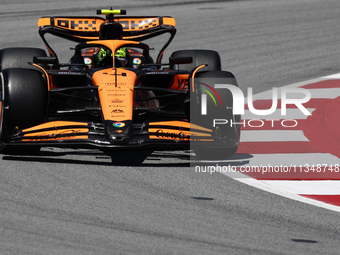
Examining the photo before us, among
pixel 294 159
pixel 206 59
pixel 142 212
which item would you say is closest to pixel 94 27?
pixel 206 59

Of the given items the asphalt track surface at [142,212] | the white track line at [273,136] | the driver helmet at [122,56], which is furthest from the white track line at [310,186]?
the driver helmet at [122,56]

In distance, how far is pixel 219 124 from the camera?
6574 millimetres

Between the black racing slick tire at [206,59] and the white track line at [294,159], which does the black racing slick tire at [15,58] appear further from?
the white track line at [294,159]

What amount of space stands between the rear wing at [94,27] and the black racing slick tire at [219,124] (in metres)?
2.10

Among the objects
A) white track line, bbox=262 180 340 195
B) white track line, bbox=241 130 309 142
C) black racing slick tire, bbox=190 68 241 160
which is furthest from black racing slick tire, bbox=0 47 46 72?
white track line, bbox=262 180 340 195

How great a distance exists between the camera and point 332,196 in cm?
555

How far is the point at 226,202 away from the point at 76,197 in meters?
1.21

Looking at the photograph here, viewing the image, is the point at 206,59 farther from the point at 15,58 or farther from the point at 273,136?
the point at 15,58

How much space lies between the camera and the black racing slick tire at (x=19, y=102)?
6.33m

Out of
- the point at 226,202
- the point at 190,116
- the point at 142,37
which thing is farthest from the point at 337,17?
the point at 226,202

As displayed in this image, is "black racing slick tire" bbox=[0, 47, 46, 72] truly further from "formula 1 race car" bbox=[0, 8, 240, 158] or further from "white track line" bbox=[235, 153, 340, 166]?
"white track line" bbox=[235, 153, 340, 166]

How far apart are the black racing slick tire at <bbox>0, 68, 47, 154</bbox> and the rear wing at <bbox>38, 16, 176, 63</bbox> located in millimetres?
2300

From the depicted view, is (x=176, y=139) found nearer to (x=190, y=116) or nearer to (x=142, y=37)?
(x=190, y=116)

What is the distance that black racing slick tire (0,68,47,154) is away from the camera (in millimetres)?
6332
